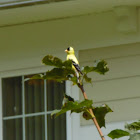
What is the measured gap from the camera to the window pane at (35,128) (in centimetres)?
589

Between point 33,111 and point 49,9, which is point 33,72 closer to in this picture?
point 33,111

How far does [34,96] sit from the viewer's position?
5.93 metres

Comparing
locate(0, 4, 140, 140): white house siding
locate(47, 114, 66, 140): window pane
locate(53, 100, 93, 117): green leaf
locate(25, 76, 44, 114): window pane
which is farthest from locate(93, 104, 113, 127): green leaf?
locate(25, 76, 44, 114): window pane

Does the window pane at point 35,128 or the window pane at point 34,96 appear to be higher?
the window pane at point 34,96

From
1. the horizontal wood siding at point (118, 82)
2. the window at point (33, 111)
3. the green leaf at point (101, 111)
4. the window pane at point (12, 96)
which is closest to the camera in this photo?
the green leaf at point (101, 111)

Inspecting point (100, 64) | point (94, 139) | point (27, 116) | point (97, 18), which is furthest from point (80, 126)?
point (100, 64)

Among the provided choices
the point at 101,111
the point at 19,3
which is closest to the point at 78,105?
the point at 101,111

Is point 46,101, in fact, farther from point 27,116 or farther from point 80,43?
point 80,43

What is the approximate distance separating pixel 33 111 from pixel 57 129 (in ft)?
0.94

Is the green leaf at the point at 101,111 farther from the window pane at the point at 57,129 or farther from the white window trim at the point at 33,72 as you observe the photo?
the window pane at the point at 57,129

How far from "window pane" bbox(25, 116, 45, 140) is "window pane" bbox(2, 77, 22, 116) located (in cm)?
14

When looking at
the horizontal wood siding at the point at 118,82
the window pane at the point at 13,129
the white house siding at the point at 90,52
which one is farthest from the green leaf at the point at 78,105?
the window pane at the point at 13,129

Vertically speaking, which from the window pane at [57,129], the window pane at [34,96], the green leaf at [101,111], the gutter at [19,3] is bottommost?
the green leaf at [101,111]

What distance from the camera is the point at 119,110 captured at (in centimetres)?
556
